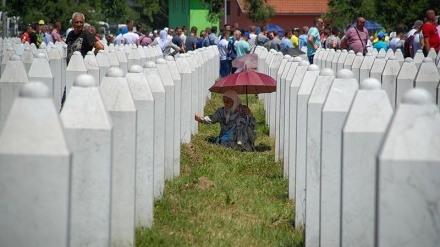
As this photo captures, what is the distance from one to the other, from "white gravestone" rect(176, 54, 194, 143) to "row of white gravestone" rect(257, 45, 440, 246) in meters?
4.39

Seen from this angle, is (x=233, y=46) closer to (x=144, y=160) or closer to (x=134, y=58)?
(x=134, y=58)

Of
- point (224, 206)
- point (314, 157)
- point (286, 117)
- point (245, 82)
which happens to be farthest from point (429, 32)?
point (314, 157)

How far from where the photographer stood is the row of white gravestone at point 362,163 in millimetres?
4047

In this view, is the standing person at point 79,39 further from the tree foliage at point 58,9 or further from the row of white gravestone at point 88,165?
the tree foliage at point 58,9

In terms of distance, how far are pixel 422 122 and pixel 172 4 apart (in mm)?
97692

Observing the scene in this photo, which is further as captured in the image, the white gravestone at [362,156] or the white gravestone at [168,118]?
the white gravestone at [168,118]

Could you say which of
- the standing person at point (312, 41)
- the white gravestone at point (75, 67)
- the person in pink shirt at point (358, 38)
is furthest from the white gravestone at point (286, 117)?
the standing person at point (312, 41)

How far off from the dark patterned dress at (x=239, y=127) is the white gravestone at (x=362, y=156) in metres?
8.92

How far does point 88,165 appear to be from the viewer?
17.2ft

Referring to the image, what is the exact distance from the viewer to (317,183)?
7332 mm

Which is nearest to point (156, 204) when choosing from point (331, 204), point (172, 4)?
point (331, 204)

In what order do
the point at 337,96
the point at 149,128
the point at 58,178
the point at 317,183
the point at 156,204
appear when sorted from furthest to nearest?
the point at 156,204, the point at 149,128, the point at 317,183, the point at 337,96, the point at 58,178

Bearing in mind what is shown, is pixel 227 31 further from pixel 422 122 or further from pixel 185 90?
pixel 422 122

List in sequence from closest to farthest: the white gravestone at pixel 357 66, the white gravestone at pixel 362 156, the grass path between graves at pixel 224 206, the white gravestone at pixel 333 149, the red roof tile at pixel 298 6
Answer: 1. the white gravestone at pixel 362 156
2. the white gravestone at pixel 333 149
3. the grass path between graves at pixel 224 206
4. the white gravestone at pixel 357 66
5. the red roof tile at pixel 298 6
